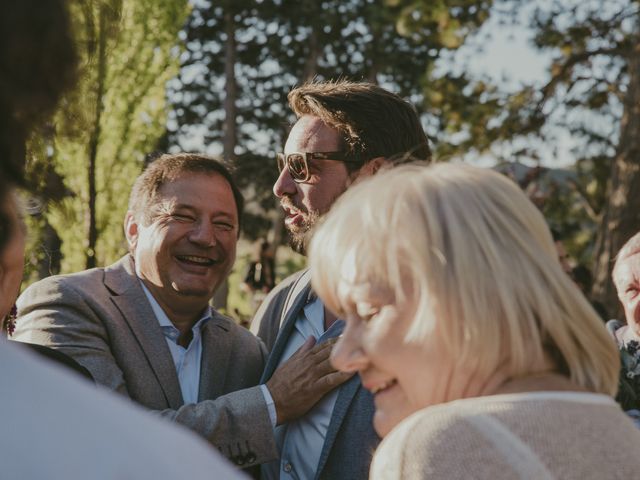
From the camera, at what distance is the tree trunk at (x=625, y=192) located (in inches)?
466

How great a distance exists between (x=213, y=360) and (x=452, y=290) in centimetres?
227

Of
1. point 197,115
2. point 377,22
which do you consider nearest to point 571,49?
point 377,22

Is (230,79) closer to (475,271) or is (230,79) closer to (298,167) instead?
(298,167)

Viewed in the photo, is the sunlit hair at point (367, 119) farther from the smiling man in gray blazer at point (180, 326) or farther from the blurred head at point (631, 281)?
the blurred head at point (631, 281)

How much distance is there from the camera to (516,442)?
1306 millimetres

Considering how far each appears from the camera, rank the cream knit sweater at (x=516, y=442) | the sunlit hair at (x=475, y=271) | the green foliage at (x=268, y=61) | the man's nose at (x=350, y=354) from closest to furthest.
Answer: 1. the cream knit sweater at (x=516, y=442)
2. the sunlit hair at (x=475, y=271)
3. the man's nose at (x=350, y=354)
4. the green foliage at (x=268, y=61)

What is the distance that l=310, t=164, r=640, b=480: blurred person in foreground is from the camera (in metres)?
1.33

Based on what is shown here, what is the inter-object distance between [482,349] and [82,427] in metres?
0.92

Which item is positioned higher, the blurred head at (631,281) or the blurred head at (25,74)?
the blurred head at (25,74)

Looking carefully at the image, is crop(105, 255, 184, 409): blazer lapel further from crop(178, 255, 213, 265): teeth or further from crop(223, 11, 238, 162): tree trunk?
crop(223, 11, 238, 162): tree trunk

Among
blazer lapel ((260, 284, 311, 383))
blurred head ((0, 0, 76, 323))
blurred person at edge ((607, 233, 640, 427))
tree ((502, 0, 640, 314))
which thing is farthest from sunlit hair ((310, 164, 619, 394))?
tree ((502, 0, 640, 314))

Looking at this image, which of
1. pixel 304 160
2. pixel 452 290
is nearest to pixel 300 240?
pixel 304 160

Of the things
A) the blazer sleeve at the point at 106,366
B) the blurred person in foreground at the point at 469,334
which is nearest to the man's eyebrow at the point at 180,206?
the blazer sleeve at the point at 106,366

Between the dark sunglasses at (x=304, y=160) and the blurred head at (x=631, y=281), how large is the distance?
4.29ft
